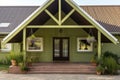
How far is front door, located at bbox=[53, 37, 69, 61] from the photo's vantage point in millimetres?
26234

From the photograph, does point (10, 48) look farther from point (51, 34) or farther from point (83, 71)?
point (83, 71)

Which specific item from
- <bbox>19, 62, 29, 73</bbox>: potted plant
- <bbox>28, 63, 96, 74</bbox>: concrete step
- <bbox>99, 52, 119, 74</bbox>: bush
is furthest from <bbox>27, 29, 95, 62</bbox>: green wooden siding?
<bbox>99, 52, 119, 74</bbox>: bush

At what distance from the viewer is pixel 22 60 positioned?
21156mm

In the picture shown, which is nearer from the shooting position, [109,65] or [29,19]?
[109,65]

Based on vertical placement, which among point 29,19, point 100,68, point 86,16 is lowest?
point 100,68

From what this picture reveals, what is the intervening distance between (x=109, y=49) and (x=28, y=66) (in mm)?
7840

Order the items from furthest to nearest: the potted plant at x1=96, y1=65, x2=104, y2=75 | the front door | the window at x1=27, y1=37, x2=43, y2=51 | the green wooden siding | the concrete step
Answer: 1. the front door
2. the window at x1=27, y1=37, x2=43, y2=51
3. the green wooden siding
4. the concrete step
5. the potted plant at x1=96, y1=65, x2=104, y2=75

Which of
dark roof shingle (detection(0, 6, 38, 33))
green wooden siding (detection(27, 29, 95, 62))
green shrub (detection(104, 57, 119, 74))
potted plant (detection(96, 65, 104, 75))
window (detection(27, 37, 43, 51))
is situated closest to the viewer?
potted plant (detection(96, 65, 104, 75))

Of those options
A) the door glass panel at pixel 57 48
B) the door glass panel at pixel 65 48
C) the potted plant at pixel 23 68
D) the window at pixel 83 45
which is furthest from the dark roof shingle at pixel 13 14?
the potted plant at pixel 23 68

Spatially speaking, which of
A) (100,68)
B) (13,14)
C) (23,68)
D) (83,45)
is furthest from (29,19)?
(13,14)

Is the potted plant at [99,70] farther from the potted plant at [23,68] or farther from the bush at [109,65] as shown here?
the potted plant at [23,68]

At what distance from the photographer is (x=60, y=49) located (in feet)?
86.1

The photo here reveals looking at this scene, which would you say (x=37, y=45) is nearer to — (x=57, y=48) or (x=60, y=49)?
(x=57, y=48)

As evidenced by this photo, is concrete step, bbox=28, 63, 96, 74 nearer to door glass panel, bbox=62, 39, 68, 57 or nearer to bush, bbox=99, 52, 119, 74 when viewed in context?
bush, bbox=99, 52, 119, 74
